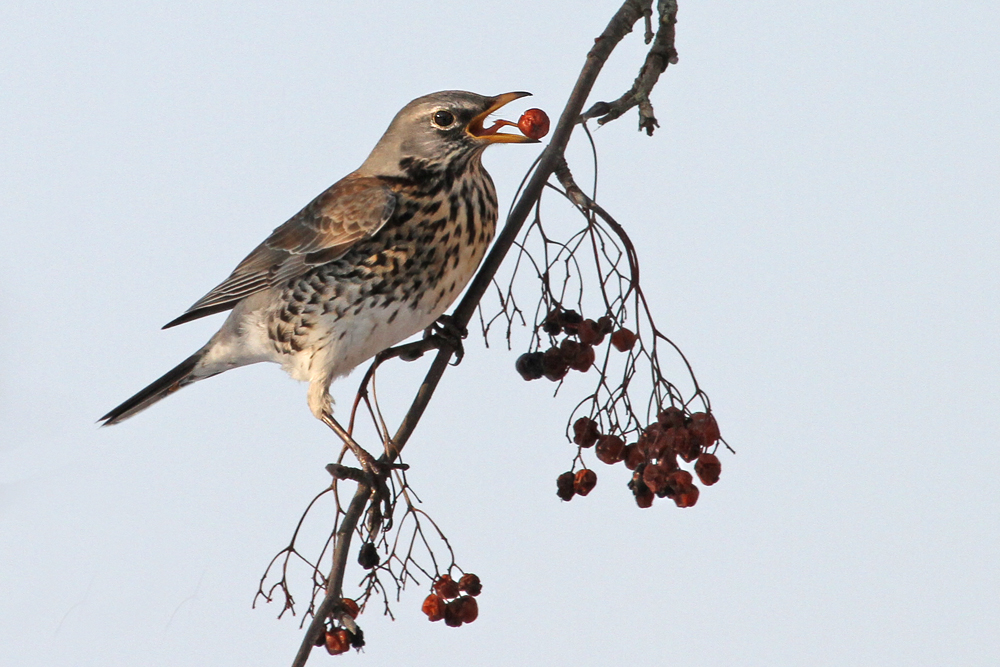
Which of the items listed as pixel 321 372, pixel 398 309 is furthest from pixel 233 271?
pixel 398 309

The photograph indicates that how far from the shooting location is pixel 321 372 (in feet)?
9.43

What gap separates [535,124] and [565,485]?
0.78m

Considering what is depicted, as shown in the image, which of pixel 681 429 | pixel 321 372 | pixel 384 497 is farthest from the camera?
pixel 321 372

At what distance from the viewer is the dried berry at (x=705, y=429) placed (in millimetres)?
2043

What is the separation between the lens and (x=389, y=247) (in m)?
2.76

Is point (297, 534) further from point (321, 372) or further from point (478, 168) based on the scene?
point (478, 168)

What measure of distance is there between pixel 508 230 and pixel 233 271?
49.8 inches

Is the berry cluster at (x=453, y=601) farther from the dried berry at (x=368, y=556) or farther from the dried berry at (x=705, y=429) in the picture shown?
the dried berry at (x=705, y=429)

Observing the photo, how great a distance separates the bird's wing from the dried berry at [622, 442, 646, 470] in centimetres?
97

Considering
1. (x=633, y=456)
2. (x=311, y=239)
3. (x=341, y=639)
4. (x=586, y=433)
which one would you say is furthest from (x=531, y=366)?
(x=311, y=239)

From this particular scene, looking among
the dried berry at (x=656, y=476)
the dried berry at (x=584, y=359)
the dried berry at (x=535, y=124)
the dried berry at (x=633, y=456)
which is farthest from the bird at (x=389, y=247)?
the dried berry at (x=656, y=476)

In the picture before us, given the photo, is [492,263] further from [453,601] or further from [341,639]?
[341,639]

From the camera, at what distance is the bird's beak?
2.49 m

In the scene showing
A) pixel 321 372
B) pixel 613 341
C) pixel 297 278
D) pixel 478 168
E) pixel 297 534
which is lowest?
pixel 297 534
